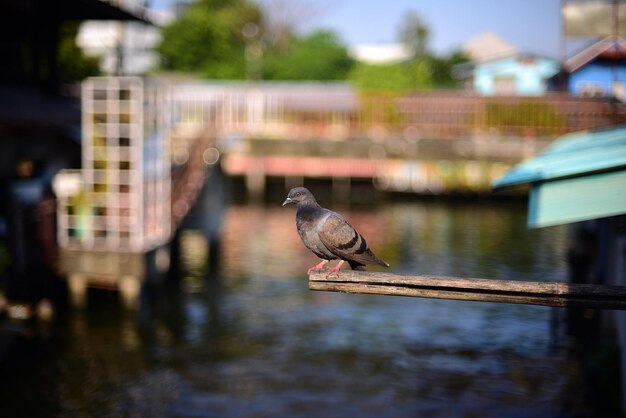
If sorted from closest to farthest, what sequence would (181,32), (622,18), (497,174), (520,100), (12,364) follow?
(12,364)
(622,18)
(520,100)
(497,174)
(181,32)

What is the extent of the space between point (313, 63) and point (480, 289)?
47.9 meters

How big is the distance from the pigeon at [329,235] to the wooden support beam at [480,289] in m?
0.69

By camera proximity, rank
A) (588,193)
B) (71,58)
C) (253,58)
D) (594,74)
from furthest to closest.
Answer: (253,58)
(594,74)
(71,58)
(588,193)

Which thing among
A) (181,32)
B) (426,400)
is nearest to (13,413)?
(426,400)

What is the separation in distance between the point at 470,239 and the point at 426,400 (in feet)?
47.3

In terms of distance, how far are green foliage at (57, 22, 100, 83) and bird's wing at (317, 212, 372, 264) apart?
75.6ft

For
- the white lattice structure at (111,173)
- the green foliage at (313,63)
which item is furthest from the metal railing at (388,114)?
the green foliage at (313,63)

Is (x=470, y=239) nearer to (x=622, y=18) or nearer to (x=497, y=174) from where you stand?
(x=497, y=174)

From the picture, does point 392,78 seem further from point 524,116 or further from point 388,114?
point 524,116

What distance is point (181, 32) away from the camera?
52.0 metres

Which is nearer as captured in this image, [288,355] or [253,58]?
[288,355]

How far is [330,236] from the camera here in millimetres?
5801

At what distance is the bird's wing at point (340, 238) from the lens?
5.81 metres

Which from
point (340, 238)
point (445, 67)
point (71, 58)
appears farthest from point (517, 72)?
point (340, 238)
